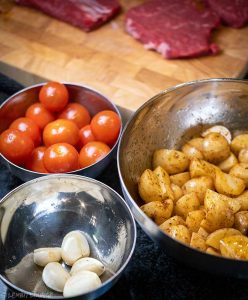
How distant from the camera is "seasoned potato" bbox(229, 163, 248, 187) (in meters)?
1.10

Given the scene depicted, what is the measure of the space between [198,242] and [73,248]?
0.29 metres

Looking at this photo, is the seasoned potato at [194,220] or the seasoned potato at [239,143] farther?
the seasoned potato at [239,143]

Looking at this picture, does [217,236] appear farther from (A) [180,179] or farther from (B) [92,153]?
(B) [92,153]

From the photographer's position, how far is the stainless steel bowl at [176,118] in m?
1.12

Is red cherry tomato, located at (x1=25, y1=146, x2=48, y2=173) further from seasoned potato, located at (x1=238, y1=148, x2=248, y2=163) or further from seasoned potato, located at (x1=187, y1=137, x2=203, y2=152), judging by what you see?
seasoned potato, located at (x1=238, y1=148, x2=248, y2=163)

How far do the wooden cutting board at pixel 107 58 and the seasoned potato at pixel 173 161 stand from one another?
0.28 meters

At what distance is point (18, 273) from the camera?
0.99 meters

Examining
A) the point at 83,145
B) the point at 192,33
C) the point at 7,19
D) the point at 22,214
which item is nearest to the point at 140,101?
the point at 83,145

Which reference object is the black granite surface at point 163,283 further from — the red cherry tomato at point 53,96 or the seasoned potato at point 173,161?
the red cherry tomato at point 53,96

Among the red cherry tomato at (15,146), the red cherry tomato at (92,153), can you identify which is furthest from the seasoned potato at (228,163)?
the red cherry tomato at (15,146)

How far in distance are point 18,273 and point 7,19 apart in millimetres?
1066

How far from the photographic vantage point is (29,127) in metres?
1.23

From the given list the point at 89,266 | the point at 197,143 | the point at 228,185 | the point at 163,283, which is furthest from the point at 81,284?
the point at 197,143

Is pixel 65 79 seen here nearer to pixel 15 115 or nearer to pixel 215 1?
pixel 15 115
